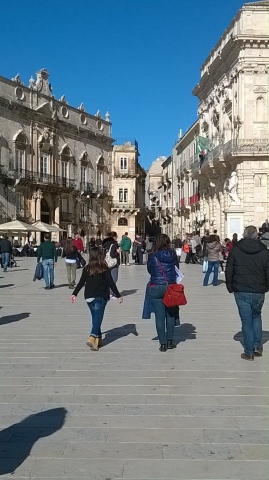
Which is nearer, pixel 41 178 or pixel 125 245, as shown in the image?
pixel 125 245

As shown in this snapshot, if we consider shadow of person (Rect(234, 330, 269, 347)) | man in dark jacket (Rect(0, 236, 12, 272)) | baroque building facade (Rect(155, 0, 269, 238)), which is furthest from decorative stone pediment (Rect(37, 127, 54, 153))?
shadow of person (Rect(234, 330, 269, 347))

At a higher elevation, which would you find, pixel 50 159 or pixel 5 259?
pixel 50 159

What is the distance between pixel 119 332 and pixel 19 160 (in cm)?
3997

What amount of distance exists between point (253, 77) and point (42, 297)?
26620 mm

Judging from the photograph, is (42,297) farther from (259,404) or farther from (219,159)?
(219,159)

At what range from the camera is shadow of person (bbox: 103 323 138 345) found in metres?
8.64

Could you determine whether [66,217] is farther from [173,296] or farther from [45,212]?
[173,296]

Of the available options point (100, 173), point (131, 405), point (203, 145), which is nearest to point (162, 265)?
point (131, 405)

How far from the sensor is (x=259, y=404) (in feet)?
17.5

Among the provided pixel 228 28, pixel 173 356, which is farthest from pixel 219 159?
pixel 173 356

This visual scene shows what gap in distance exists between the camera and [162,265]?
764cm

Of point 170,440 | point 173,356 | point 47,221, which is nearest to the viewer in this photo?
point 170,440

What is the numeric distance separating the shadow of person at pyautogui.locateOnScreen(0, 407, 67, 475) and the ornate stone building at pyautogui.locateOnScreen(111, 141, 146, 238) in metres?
60.8

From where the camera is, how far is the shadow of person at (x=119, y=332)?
28.3ft
